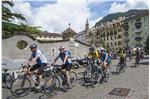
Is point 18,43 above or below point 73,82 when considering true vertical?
above

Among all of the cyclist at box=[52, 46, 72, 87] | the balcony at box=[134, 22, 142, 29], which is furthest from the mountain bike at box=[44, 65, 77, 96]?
the balcony at box=[134, 22, 142, 29]

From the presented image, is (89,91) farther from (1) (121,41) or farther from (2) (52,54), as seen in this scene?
(1) (121,41)

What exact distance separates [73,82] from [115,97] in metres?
2.62

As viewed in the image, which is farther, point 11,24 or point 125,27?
point 125,27

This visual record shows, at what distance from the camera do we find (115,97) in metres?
8.26

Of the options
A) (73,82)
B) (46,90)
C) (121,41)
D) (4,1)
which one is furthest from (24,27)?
(121,41)

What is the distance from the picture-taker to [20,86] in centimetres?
823

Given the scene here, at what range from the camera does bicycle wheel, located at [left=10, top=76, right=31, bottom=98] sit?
26.6 feet

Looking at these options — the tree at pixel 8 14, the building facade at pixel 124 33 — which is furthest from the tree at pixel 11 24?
the building facade at pixel 124 33

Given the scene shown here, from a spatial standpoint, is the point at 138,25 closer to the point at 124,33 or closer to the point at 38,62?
the point at 124,33

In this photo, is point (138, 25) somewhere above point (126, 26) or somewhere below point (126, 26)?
below

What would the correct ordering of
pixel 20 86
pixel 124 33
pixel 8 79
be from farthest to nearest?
pixel 124 33, pixel 8 79, pixel 20 86

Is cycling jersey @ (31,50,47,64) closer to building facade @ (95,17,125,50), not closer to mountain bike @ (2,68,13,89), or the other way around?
mountain bike @ (2,68,13,89)

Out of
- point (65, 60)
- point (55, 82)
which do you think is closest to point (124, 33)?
point (65, 60)
